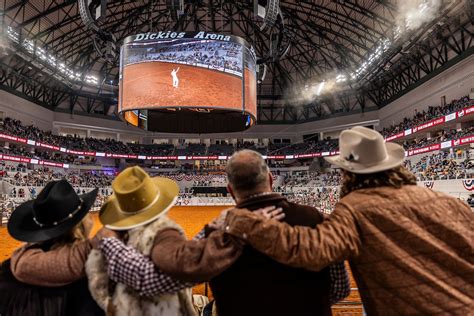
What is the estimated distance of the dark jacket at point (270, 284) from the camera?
1.45 metres

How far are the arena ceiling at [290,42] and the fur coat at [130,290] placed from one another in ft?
47.3

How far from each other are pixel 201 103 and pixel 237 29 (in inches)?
915

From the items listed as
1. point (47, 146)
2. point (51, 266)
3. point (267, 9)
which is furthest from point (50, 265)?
point (47, 146)

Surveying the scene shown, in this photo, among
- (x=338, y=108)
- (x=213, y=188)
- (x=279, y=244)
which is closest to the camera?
(x=279, y=244)

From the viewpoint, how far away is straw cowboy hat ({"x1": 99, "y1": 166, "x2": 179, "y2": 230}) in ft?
5.21

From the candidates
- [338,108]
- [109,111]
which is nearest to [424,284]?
[338,108]

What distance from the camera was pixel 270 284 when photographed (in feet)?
4.78

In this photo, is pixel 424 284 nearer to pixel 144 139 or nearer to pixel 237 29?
pixel 237 29

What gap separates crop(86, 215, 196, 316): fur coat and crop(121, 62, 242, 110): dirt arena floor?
12.1m

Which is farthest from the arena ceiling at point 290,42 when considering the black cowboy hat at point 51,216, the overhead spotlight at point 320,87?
the black cowboy hat at point 51,216

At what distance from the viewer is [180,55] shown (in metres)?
13.5

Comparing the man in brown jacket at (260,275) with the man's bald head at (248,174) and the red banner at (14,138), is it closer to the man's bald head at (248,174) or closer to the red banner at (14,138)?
the man's bald head at (248,174)

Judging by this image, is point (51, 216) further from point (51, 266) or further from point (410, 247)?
point (410, 247)

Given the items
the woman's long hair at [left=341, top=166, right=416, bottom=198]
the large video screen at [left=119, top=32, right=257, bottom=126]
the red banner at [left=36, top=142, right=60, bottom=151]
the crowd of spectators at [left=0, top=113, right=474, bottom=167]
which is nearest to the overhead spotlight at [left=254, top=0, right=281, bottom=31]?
the large video screen at [left=119, top=32, right=257, bottom=126]
